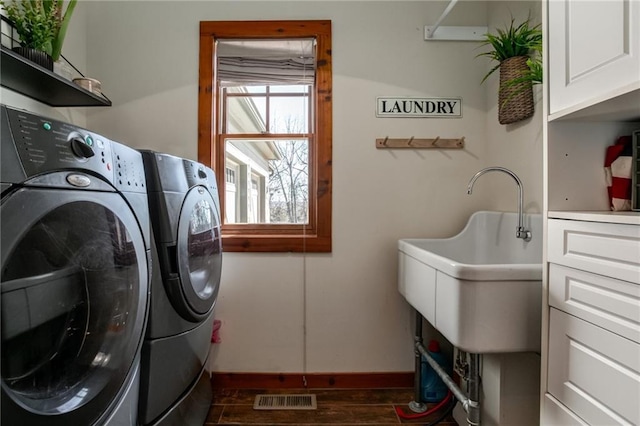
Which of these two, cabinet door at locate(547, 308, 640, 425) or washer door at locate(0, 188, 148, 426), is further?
cabinet door at locate(547, 308, 640, 425)

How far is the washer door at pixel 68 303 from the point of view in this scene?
63 cm

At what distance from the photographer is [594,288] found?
83 centimetres

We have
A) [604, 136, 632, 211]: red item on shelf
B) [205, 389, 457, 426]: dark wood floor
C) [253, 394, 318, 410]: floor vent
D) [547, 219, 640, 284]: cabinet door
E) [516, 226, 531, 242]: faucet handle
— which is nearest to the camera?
[547, 219, 640, 284]: cabinet door

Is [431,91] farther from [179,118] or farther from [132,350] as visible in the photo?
[132,350]

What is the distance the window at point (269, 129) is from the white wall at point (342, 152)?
0.07m

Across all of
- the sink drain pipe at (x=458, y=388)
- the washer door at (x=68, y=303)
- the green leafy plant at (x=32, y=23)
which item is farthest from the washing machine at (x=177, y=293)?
the sink drain pipe at (x=458, y=388)

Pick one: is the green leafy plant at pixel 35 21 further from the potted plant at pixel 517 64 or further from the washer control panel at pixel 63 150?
the potted plant at pixel 517 64

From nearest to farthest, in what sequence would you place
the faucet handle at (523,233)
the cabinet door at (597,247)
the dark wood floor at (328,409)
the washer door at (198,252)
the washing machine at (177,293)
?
the cabinet door at (597,247), the washing machine at (177,293), the washer door at (198,252), the faucet handle at (523,233), the dark wood floor at (328,409)

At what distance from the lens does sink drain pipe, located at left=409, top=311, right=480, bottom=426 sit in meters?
1.17

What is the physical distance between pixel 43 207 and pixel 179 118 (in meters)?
1.36

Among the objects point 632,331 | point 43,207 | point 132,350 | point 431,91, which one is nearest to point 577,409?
point 632,331

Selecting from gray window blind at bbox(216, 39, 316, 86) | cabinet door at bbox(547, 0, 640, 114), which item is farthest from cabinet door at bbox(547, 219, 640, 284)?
gray window blind at bbox(216, 39, 316, 86)

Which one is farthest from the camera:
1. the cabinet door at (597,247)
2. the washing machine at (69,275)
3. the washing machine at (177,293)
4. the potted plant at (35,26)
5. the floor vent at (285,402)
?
the floor vent at (285,402)

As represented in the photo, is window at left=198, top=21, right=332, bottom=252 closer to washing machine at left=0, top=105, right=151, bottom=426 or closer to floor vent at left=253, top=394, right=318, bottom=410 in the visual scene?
floor vent at left=253, top=394, right=318, bottom=410
